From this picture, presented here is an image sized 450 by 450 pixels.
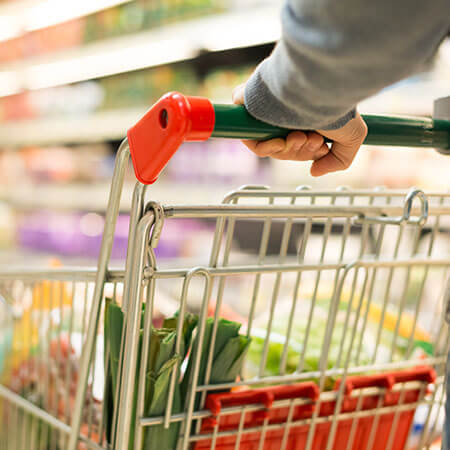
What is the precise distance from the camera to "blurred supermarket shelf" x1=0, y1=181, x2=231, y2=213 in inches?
→ 110

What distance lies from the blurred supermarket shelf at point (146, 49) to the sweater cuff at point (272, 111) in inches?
69.4

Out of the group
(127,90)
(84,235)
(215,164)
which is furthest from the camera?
(84,235)

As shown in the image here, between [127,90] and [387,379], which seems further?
[127,90]

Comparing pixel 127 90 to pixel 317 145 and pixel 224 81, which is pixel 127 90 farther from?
pixel 317 145

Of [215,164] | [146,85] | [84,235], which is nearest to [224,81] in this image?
[215,164]

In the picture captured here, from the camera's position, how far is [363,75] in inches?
18.0

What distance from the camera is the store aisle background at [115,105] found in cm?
229

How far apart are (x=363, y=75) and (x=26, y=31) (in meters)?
4.13

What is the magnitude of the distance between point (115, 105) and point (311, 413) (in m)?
2.84

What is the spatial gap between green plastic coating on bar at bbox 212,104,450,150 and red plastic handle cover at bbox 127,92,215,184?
0.7 inches

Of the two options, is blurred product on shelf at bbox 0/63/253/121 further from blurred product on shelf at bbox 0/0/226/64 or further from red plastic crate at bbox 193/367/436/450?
red plastic crate at bbox 193/367/436/450

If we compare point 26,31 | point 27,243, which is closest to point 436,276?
point 27,243

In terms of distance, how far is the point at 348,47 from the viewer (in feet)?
1.42

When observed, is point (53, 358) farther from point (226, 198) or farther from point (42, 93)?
point (42, 93)
